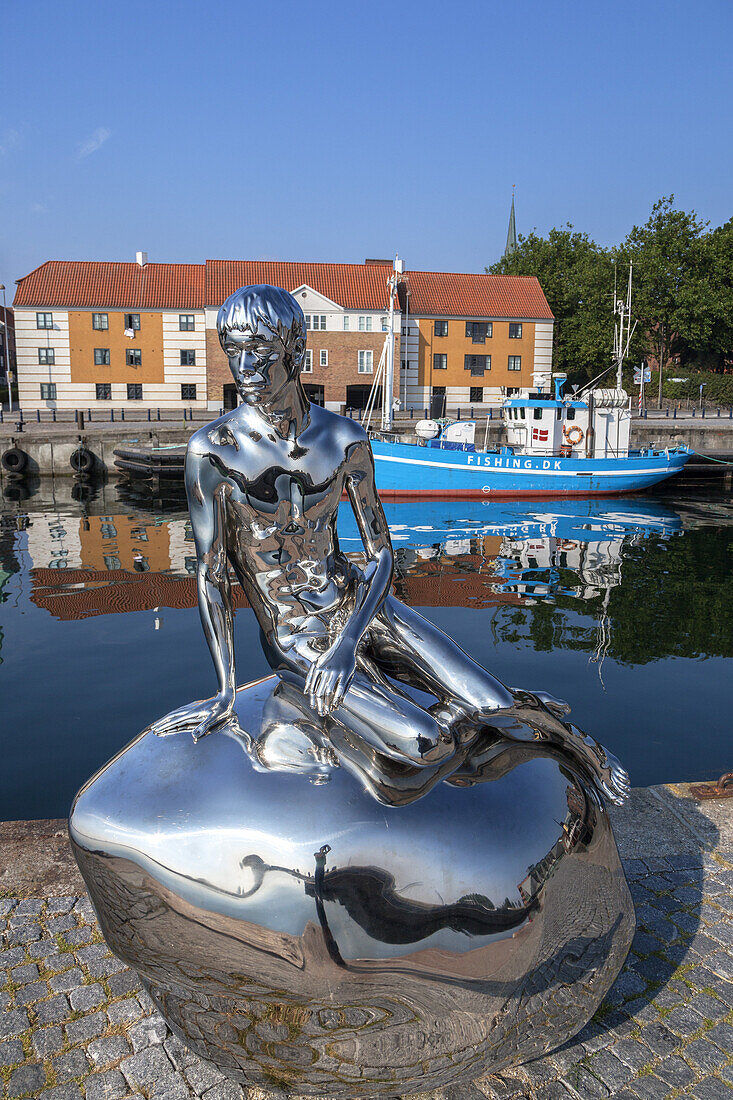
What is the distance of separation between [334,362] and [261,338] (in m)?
48.0

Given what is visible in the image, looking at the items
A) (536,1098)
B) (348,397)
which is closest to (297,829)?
(536,1098)

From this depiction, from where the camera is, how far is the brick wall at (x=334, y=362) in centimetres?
4915

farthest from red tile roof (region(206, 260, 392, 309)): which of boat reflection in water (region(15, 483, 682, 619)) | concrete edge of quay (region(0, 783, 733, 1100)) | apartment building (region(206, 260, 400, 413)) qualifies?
concrete edge of quay (region(0, 783, 733, 1100))

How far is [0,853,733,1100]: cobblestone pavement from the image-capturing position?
129 inches

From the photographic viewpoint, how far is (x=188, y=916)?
292 centimetres

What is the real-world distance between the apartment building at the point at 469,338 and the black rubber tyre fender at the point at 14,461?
26.2 metres

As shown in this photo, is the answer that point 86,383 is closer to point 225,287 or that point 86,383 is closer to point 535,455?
point 225,287

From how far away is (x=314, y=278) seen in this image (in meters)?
50.8

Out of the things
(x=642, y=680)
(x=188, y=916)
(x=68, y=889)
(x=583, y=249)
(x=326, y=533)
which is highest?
(x=583, y=249)

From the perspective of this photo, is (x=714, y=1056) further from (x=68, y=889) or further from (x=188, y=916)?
(x=68, y=889)

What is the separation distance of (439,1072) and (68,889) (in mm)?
2544

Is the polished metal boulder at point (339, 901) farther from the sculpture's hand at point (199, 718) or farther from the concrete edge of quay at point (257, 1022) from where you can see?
the concrete edge of quay at point (257, 1022)

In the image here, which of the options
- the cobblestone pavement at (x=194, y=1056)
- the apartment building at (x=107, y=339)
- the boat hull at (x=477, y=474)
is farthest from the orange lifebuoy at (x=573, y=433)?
the cobblestone pavement at (x=194, y=1056)

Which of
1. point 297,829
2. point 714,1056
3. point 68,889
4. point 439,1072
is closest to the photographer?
point 297,829
